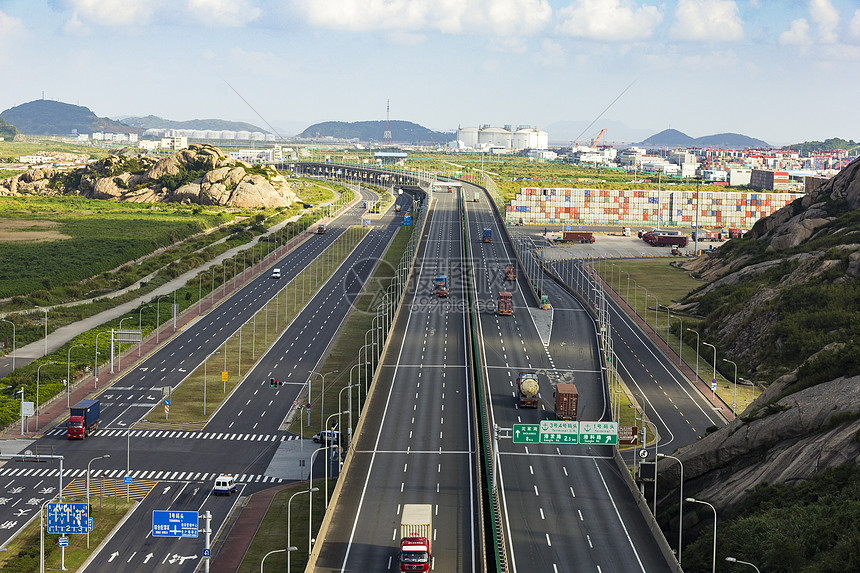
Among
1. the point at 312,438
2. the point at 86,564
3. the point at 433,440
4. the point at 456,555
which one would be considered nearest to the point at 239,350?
the point at 312,438

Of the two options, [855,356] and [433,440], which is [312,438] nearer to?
[433,440]

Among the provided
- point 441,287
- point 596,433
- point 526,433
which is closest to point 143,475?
point 526,433

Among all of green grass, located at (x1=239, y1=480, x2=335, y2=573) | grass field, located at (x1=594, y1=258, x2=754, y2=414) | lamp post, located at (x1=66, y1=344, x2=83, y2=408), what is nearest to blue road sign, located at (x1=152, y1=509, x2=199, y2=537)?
green grass, located at (x1=239, y1=480, x2=335, y2=573)

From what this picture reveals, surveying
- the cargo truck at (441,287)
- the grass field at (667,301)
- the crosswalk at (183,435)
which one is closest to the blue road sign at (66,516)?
the crosswalk at (183,435)

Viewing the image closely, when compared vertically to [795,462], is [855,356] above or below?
above

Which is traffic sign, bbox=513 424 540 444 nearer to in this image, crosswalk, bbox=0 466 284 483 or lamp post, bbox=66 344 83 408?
crosswalk, bbox=0 466 284 483

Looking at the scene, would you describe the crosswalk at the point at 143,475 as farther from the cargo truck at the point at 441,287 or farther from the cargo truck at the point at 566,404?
the cargo truck at the point at 441,287

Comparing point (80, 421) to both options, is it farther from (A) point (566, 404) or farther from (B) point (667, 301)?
(B) point (667, 301)

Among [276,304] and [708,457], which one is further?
[276,304]
